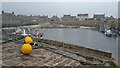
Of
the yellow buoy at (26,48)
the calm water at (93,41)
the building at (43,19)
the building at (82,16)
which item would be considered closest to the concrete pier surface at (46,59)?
the yellow buoy at (26,48)

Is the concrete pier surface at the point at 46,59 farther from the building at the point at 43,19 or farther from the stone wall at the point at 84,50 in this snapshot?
the building at the point at 43,19

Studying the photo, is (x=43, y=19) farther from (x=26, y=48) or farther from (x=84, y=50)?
(x=26, y=48)

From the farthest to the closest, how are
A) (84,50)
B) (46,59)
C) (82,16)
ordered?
(82,16)
(84,50)
(46,59)

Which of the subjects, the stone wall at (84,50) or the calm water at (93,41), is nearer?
the stone wall at (84,50)

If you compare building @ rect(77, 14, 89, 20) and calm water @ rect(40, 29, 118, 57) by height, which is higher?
building @ rect(77, 14, 89, 20)

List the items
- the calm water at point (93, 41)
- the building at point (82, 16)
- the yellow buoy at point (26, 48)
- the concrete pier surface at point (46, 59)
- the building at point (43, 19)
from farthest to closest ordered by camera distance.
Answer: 1. the building at point (43, 19)
2. the building at point (82, 16)
3. the calm water at point (93, 41)
4. the yellow buoy at point (26, 48)
5. the concrete pier surface at point (46, 59)

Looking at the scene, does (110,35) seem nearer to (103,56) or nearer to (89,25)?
(89,25)

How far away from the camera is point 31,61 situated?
22.0ft

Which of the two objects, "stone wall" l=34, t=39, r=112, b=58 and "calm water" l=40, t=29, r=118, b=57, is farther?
"calm water" l=40, t=29, r=118, b=57

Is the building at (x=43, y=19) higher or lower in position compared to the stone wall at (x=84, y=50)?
higher

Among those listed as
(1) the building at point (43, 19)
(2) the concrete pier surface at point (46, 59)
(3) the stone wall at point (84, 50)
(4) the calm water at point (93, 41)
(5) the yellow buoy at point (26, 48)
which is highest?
(1) the building at point (43, 19)

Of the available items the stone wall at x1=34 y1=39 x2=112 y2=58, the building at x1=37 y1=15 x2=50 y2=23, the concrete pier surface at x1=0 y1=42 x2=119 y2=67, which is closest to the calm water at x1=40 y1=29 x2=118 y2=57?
the stone wall at x1=34 y1=39 x2=112 y2=58

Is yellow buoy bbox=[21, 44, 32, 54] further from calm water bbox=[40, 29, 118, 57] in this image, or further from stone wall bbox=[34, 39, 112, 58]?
calm water bbox=[40, 29, 118, 57]

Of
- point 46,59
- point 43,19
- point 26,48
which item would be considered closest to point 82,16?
point 43,19
